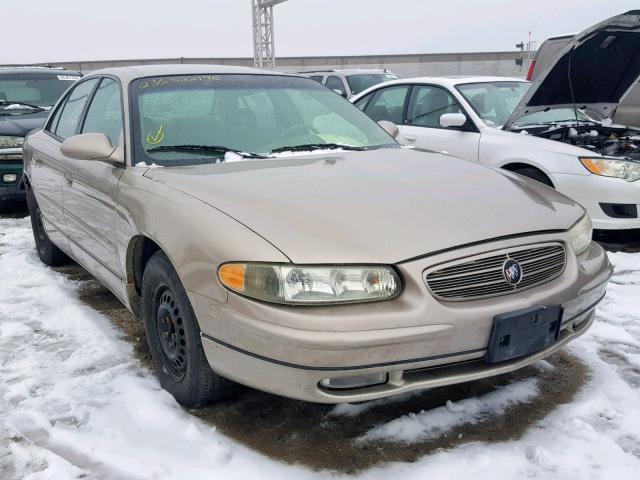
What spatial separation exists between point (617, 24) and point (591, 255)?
308cm

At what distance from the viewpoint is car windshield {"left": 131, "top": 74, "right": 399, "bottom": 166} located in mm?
3080

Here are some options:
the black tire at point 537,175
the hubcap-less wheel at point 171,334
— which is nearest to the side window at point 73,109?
the hubcap-less wheel at point 171,334

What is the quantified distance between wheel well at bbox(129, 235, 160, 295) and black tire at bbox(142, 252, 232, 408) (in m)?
0.14

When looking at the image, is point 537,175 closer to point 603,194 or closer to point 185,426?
point 603,194

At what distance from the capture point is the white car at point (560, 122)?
4902 mm

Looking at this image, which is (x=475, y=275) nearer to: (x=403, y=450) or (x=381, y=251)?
(x=381, y=251)

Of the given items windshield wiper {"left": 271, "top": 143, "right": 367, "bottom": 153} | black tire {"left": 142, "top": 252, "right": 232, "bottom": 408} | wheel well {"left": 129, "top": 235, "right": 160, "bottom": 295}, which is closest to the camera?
black tire {"left": 142, "top": 252, "right": 232, "bottom": 408}

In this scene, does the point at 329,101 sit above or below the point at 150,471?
above

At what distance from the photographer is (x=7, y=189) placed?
21.7ft

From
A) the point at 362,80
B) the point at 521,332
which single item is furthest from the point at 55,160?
the point at 362,80

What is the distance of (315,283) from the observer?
2139mm

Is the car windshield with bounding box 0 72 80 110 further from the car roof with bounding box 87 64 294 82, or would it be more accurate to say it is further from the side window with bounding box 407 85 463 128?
the car roof with bounding box 87 64 294 82

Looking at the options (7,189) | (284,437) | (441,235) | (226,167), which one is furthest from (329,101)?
(7,189)

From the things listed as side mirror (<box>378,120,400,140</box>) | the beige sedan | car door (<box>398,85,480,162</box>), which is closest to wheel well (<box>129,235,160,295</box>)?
the beige sedan
